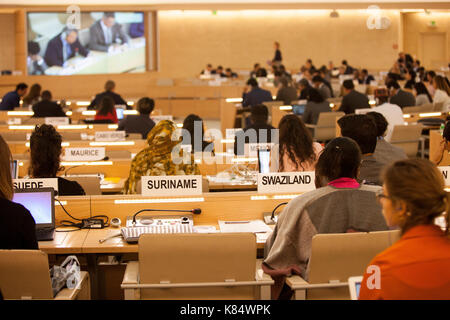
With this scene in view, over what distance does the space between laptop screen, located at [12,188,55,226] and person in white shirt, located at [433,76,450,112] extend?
7291 millimetres

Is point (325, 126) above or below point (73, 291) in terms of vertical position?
above

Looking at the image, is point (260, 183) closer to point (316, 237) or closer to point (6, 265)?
point (316, 237)

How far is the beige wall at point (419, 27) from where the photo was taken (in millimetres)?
21500

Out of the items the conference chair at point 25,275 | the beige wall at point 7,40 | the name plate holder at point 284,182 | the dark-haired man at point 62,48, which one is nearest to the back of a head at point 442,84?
the name plate holder at point 284,182

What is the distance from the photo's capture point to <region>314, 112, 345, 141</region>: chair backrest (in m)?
9.25

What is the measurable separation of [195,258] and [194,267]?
5 centimetres

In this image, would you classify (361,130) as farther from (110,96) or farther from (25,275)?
(110,96)

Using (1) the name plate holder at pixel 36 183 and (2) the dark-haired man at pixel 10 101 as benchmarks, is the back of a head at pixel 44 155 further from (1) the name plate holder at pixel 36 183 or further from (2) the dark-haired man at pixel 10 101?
(2) the dark-haired man at pixel 10 101

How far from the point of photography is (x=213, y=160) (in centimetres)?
600

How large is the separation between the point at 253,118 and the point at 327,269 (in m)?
4.25

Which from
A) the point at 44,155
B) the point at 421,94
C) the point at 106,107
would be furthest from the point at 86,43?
the point at 44,155

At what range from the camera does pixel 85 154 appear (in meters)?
5.78

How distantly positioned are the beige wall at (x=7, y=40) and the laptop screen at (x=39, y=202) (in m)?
14.8
